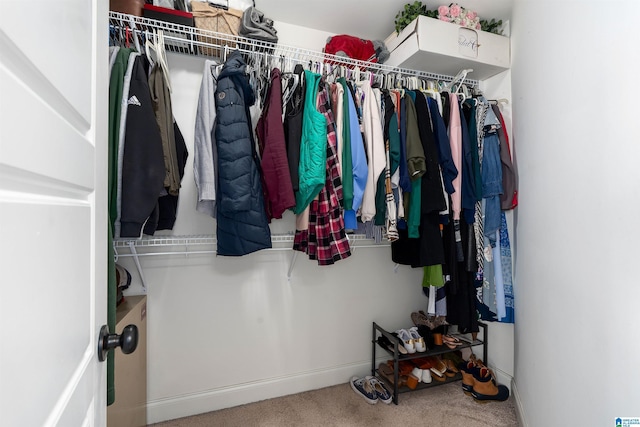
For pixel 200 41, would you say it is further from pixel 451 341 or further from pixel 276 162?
pixel 451 341

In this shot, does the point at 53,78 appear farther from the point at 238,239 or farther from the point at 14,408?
the point at 238,239

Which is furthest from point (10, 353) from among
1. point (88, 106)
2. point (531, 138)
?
point (531, 138)

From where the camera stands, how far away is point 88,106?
1.87 feet

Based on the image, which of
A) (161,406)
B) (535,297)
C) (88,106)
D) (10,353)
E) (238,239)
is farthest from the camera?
(161,406)

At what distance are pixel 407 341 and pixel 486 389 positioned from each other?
535 mm

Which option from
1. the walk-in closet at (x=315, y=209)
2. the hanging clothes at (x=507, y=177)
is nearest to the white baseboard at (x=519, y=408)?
the walk-in closet at (x=315, y=209)

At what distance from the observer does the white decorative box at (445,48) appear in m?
1.71

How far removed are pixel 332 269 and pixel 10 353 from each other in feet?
5.87

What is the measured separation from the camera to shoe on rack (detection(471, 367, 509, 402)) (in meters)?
1.82

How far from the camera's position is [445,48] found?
1738 millimetres

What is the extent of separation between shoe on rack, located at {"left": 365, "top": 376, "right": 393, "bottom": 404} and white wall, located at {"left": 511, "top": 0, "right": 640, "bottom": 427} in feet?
2.34

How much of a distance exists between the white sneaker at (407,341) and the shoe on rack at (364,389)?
1.12 ft

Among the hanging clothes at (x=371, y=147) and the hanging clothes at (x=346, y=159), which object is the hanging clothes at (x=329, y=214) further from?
the hanging clothes at (x=371, y=147)

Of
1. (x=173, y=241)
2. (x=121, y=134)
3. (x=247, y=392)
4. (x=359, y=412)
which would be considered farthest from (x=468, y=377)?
(x=121, y=134)
